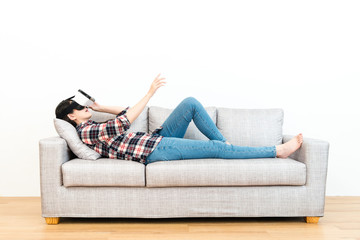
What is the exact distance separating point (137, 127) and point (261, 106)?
1257 millimetres

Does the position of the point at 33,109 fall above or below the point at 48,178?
above

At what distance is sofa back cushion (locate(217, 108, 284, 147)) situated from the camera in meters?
3.10

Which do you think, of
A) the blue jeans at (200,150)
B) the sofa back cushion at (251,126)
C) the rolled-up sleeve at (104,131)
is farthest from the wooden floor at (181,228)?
the sofa back cushion at (251,126)

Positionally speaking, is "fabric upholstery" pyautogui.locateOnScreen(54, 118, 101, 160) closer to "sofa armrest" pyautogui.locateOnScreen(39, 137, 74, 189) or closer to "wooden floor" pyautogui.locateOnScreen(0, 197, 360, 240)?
"sofa armrest" pyautogui.locateOnScreen(39, 137, 74, 189)

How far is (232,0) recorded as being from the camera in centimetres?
345

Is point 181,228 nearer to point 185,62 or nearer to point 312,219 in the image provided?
point 312,219

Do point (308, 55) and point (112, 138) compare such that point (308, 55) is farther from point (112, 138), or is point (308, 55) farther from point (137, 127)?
point (112, 138)

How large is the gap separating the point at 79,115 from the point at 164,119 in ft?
2.37

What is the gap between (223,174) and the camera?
A: 2.50 meters

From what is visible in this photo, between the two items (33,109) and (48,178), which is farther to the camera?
(33,109)

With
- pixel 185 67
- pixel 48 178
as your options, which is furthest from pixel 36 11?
pixel 48 178

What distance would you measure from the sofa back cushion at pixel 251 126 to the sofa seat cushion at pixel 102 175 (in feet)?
3.17

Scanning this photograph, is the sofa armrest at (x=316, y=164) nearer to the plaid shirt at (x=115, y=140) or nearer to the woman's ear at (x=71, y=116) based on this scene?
the plaid shirt at (x=115, y=140)

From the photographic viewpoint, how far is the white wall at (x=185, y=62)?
345 centimetres
